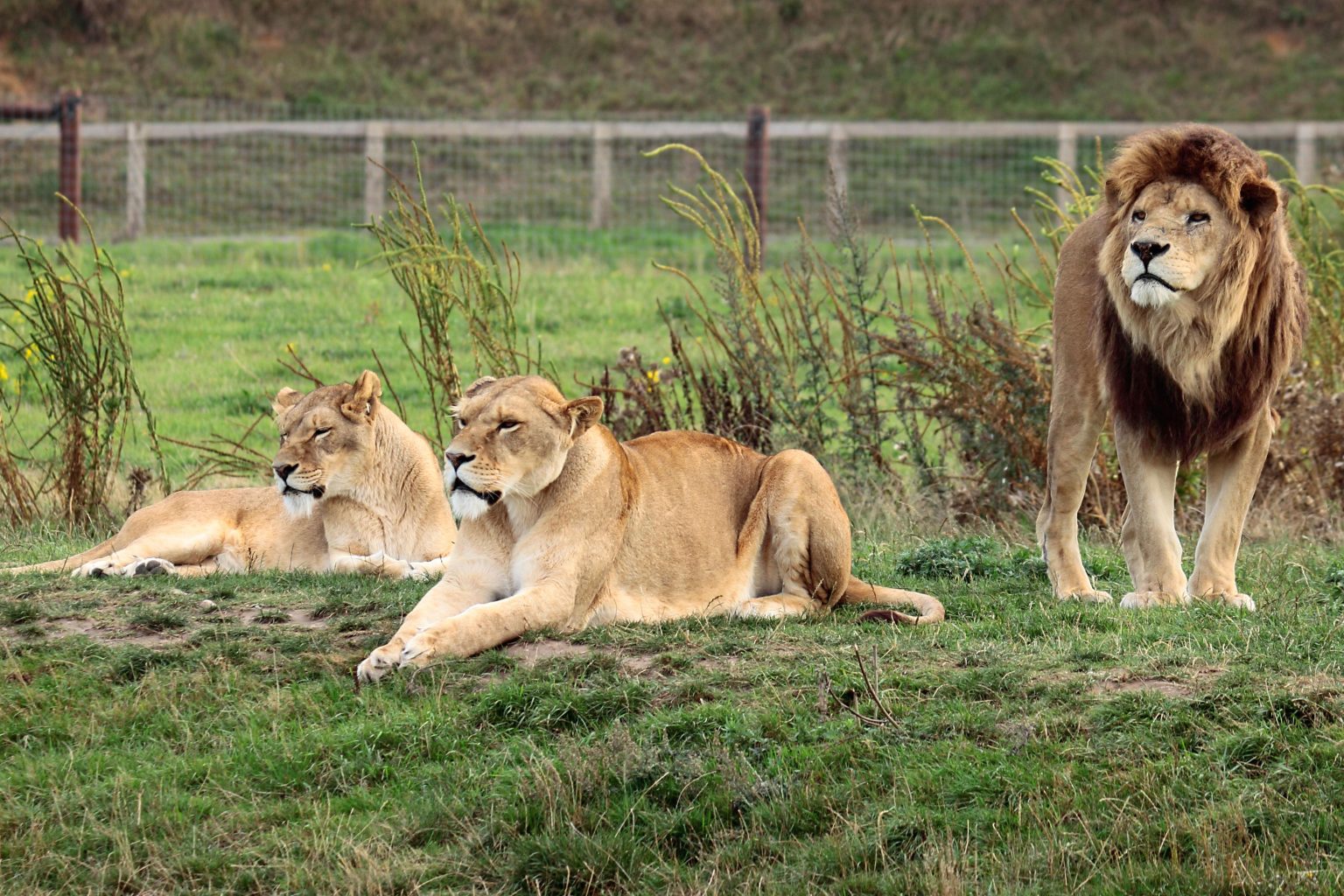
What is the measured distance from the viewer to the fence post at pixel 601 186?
805 inches

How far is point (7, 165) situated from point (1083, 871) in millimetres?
22400

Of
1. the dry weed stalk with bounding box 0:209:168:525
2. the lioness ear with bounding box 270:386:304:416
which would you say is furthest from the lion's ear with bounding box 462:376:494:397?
the dry weed stalk with bounding box 0:209:168:525

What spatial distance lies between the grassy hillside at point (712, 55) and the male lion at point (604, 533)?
69.5ft

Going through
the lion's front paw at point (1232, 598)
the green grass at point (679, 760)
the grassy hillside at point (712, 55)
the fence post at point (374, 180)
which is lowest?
the green grass at point (679, 760)

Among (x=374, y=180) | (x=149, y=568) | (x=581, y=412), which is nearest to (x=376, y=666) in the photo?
(x=581, y=412)

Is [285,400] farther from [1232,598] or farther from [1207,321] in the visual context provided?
[1232,598]

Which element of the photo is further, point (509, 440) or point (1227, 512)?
point (1227, 512)

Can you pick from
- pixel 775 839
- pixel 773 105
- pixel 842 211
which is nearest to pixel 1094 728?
pixel 775 839

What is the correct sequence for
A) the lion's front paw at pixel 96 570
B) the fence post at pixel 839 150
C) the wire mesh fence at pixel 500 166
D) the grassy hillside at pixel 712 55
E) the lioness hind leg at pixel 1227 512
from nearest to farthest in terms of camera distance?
the lioness hind leg at pixel 1227 512 → the lion's front paw at pixel 96 570 → the wire mesh fence at pixel 500 166 → the fence post at pixel 839 150 → the grassy hillside at pixel 712 55

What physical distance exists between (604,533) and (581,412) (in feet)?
1.54

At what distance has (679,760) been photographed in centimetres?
518

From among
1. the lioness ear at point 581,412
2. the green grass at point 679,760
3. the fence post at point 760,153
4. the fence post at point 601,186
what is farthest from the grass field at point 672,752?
the fence post at point 601,186

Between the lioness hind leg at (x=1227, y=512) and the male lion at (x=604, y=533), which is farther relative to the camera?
the lioness hind leg at (x=1227, y=512)

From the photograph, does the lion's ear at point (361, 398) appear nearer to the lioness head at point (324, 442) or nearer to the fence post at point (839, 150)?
the lioness head at point (324, 442)
